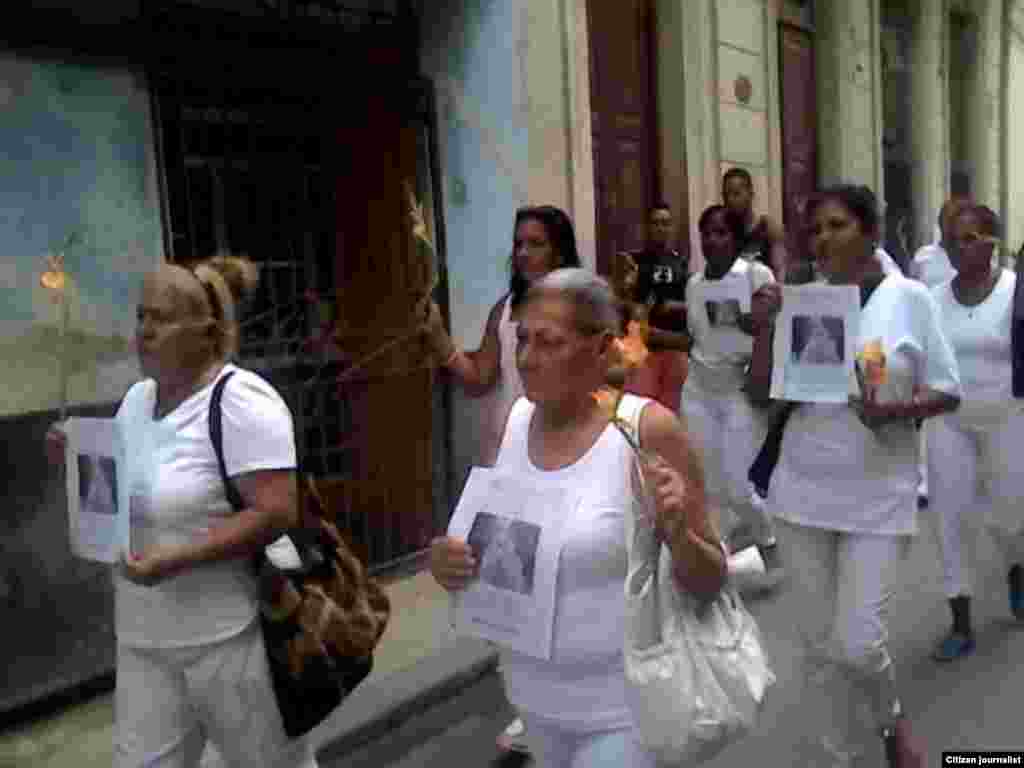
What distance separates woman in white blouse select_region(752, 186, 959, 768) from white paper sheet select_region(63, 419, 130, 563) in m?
2.07

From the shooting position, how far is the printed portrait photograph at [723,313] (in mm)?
6719

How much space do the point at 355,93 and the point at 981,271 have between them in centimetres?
326

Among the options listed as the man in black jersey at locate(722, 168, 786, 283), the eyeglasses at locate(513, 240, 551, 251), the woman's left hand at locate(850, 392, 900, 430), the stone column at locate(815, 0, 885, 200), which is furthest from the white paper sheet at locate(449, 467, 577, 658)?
the stone column at locate(815, 0, 885, 200)

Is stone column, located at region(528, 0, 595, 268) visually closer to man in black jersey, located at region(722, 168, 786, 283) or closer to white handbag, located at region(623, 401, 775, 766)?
man in black jersey, located at region(722, 168, 786, 283)

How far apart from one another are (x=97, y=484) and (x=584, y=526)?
1179mm

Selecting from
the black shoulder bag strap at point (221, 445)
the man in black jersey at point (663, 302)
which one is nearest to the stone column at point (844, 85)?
the man in black jersey at point (663, 302)

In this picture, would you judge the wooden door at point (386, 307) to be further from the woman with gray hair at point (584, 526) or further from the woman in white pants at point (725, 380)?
the woman with gray hair at point (584, 526)

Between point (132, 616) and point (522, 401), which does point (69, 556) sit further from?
point (522, 401)

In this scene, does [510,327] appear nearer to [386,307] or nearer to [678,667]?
[678,667]

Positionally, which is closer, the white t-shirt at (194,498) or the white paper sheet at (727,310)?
the white t-shirt at (194,498)

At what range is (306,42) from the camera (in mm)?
6527

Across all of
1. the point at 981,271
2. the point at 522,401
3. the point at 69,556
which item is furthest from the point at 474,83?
the point at 522,401

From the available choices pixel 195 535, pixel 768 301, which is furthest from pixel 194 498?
pixel 768 301

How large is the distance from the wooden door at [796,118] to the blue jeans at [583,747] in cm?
881
